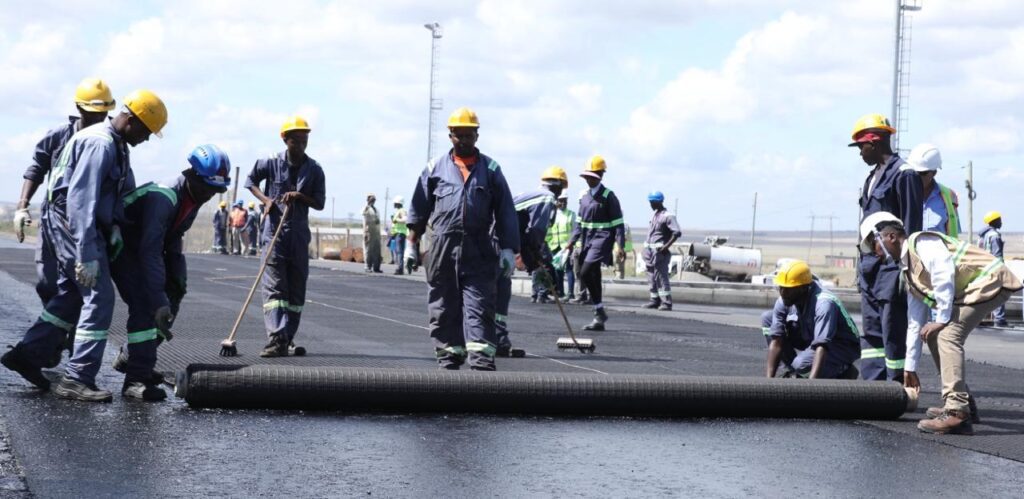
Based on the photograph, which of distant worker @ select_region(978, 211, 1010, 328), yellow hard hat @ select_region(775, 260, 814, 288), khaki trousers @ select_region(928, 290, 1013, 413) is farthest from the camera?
distant worker @ select_region(978, 211, 1010, 328)

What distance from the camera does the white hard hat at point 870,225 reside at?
25.7 ft

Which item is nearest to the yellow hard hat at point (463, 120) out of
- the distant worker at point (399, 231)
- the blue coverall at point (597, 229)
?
the blue coverall at point (597, 229)

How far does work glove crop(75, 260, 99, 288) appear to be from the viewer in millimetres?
7289

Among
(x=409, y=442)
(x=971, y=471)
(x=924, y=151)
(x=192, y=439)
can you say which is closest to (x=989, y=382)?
(x=924, y=151)

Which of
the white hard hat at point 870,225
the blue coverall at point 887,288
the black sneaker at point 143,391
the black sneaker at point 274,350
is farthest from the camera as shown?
the black sneaker at point 274,350

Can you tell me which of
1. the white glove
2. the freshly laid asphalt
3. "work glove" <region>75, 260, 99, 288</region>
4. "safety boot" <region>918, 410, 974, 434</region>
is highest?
the white glove

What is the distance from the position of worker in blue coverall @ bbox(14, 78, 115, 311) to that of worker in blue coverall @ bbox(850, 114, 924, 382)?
4746 millimetres

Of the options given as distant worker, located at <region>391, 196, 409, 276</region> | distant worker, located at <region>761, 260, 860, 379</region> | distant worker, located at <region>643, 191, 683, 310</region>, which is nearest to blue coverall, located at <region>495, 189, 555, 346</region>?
distant worker, located at <region>761, 260, 860, 379</region>

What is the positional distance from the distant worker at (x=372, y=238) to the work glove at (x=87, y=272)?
23107 millimetres

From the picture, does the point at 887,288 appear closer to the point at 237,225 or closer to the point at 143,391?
the point at 143,391

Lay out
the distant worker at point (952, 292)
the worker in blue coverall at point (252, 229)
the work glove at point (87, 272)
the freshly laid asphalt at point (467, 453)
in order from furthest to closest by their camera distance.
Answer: the worker in blue coverall at point (252, 229) → the distant worker at point (952, 292) → the work glove at point (87, 272) → the freshly laid asphalt at point (467, 453)

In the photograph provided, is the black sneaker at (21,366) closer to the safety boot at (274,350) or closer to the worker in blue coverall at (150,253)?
the worker in blue coverall at (150,253)

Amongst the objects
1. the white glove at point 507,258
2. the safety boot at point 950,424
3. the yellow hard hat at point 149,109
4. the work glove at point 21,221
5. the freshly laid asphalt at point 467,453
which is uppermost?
the yellow hard hat at point 149,109

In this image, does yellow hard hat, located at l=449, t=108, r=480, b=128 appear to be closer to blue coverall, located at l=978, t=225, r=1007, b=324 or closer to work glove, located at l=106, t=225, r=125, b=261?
work glove, located at l=106, t=225, r=125, b=261
